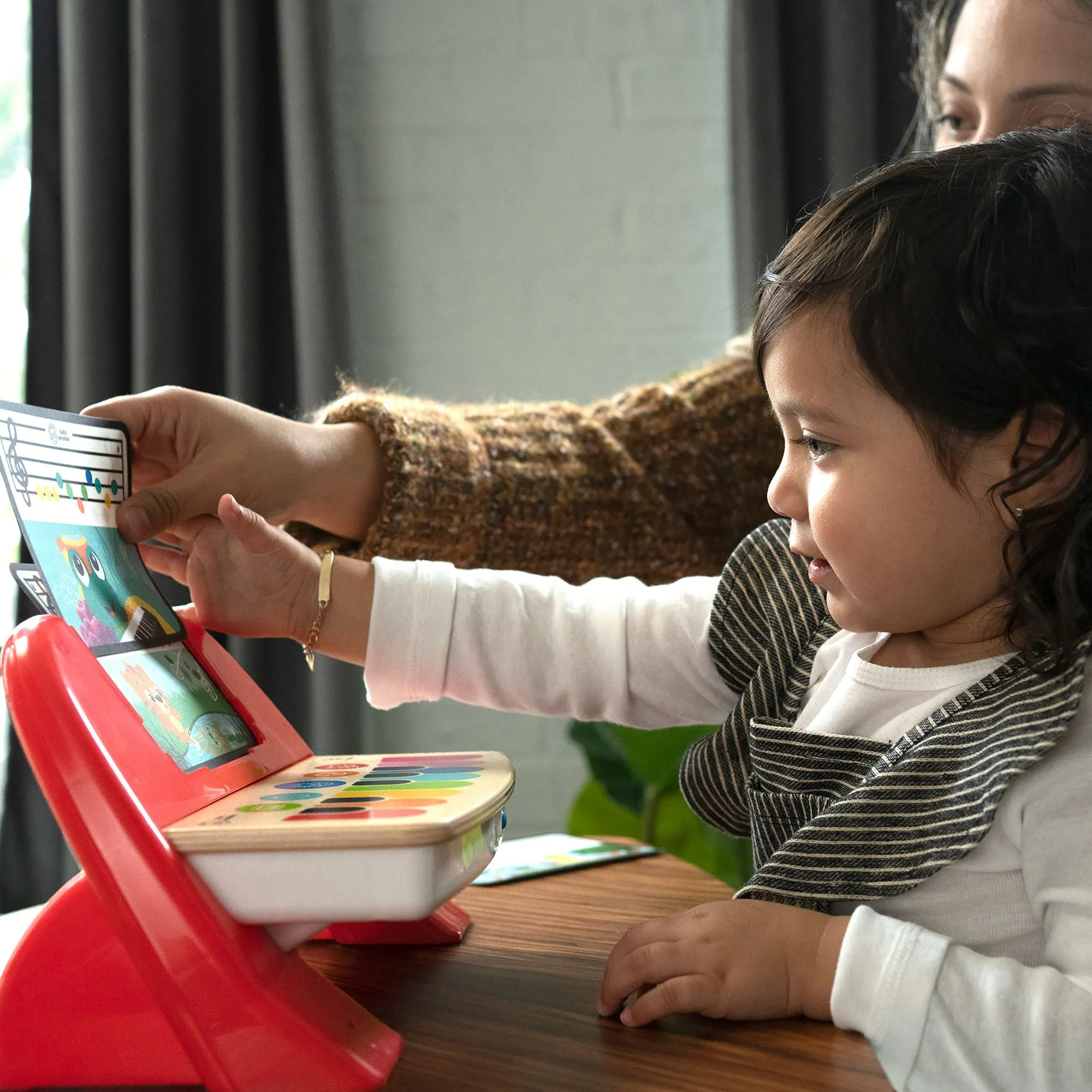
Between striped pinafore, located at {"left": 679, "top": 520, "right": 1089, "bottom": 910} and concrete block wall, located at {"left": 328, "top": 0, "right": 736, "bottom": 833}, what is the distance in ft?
4.59

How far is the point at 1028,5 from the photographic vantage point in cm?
92

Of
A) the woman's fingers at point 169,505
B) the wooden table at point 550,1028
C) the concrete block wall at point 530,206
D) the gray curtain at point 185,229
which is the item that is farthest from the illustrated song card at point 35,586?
the concrete block wall at point 530,206

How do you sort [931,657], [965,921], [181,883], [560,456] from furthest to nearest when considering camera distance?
[560,456], [931,657], [965,921], [181,883]

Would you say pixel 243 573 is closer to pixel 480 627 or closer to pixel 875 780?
pixel 480 627

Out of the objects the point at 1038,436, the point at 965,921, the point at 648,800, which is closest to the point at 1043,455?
the point at 1038,436

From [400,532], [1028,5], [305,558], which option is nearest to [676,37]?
[1028,5]

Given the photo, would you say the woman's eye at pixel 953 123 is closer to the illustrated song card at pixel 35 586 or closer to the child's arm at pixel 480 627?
the child's arm at pixel 480 627

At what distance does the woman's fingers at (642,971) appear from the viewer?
1.72ft

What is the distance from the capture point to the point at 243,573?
76 cm

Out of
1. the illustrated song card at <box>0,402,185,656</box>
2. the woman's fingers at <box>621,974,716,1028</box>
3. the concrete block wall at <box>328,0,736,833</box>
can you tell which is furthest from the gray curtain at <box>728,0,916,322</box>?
the woman's fingers at <box>621,974,716,1028</box>

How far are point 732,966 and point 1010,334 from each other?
34 cm

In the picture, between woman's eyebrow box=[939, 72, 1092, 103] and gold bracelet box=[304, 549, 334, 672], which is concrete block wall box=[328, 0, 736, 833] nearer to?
woman's eyebrow box=[939, 72, 1092, 103]

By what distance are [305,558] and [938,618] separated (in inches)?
16.4

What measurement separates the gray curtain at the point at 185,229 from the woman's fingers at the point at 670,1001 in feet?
4.46
